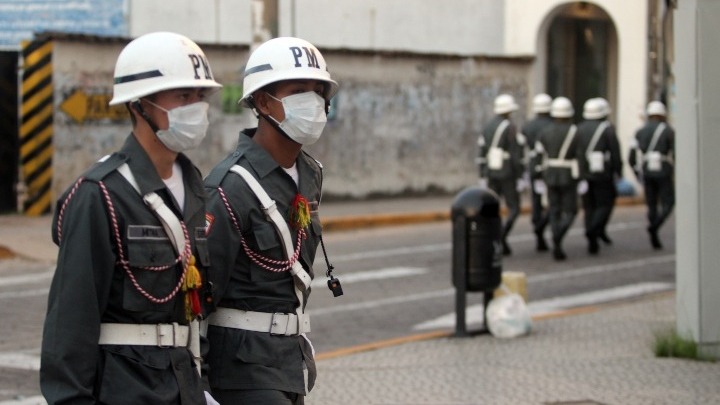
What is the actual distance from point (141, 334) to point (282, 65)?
1274mm

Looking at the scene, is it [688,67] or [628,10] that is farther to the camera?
[628,10]

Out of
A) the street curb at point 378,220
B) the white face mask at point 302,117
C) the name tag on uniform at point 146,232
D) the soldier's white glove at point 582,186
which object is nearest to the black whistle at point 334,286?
the white face mask at point 302,117

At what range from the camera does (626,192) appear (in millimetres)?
26688

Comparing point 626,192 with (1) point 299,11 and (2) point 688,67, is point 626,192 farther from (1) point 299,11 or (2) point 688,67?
(2) point 688,67

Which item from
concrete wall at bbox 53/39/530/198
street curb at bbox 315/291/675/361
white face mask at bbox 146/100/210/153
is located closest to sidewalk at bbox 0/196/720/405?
street curb at bbox 315/291/675/361

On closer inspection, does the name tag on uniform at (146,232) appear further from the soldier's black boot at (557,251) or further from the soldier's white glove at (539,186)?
the soldier's white glove at (539,186)

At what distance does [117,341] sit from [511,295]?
23.5 feet

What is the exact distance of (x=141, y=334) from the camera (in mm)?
3938

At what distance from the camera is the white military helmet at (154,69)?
13.2ft

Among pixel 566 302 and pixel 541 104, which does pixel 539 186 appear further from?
pixel 566 302

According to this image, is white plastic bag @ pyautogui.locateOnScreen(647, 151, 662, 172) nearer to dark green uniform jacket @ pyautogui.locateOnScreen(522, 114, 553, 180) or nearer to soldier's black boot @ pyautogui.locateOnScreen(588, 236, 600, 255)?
soldier's black boot @ pyautogui.locateOnScreen(588, 236, 600, 255)

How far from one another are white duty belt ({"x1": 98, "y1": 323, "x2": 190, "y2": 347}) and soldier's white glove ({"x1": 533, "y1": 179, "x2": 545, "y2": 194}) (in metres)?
13.8

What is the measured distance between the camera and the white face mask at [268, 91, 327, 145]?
4770 mm

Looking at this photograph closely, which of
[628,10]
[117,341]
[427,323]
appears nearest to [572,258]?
[427,323]
